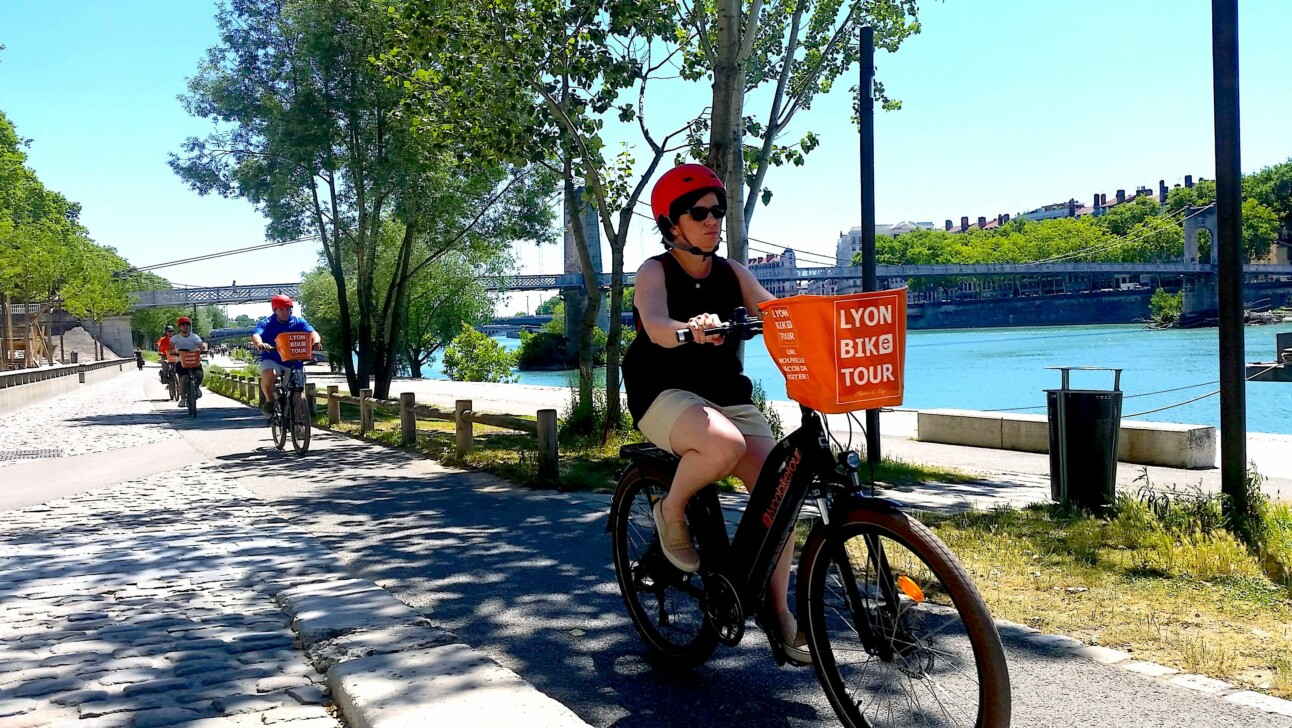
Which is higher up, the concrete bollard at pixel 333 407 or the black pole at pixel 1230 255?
the black pole at pixel 1230 255

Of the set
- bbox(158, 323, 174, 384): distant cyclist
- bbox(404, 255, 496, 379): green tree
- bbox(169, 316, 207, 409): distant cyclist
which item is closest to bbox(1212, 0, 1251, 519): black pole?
bbox(169, 316, 207, 409): distant cyclist

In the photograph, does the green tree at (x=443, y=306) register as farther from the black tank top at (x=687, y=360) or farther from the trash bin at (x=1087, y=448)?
the black tank top at (x=687, y=360)

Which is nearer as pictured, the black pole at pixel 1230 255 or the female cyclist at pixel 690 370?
the female cyclist at pixel 690 370

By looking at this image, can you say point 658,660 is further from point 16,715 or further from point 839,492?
point 16,715

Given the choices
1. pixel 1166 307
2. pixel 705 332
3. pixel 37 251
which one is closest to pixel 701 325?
pixel 705 332

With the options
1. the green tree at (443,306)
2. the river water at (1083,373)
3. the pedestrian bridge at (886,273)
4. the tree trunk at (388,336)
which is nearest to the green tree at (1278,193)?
the pedestrian bridge at (886,273)

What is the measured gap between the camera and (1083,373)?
160 ft

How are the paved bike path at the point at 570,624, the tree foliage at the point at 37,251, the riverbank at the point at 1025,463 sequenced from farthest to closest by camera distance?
the tree foliage at the point at 37,251
the riverbank at the point at 1025,463
the paved bike path at the point at 570,624

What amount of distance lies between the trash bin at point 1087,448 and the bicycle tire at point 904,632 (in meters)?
4.52

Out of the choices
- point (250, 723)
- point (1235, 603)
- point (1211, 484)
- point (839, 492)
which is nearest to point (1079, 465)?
point (1235, 603)

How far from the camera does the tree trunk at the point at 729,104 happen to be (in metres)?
10.1

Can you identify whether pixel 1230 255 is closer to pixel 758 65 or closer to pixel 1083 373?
pixel 758 65

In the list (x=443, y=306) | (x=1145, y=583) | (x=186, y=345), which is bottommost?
(x=1145, y=583)

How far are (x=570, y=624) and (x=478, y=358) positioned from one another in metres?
49.7
